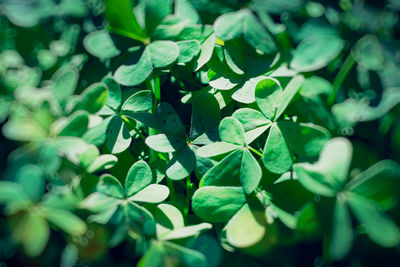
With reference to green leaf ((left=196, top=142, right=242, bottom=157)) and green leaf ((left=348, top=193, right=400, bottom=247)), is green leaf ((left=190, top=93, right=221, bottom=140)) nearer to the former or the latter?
green leaf ((left=196, top=142, right=242, bottom=157))

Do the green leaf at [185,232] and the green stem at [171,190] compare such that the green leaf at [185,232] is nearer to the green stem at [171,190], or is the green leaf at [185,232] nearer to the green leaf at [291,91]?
the green stem at [171,190]

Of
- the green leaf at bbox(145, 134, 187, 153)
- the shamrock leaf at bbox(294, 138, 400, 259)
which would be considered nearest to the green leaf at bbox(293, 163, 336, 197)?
the shamrock leaf at bbox(294, 138, 400, 259)

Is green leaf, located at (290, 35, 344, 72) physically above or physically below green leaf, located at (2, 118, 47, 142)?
above

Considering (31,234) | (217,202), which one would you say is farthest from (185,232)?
(31,234)

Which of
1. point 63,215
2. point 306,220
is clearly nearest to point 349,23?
point 306,220

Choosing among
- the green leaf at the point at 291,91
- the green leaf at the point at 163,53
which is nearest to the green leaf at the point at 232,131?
the green leaf at the point at 291,91

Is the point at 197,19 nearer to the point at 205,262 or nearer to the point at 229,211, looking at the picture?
the point at 229,211
